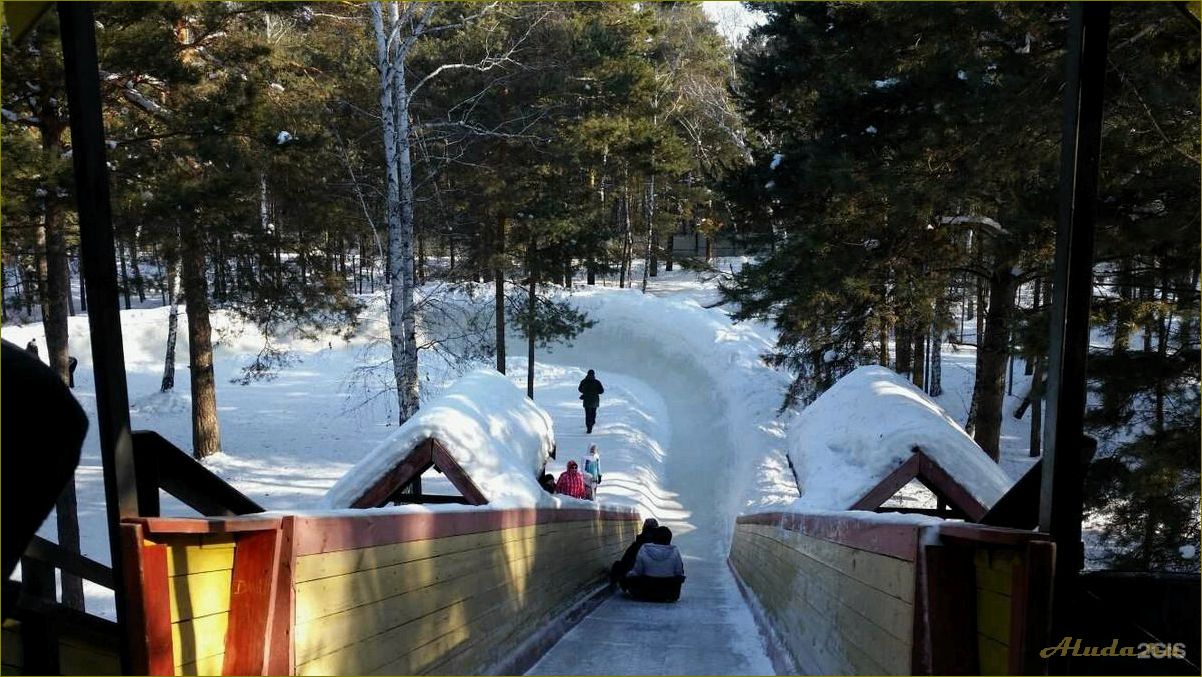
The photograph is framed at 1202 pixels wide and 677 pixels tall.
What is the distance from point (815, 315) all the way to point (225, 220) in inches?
375

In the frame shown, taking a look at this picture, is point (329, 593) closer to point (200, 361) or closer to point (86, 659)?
point (86, 659)

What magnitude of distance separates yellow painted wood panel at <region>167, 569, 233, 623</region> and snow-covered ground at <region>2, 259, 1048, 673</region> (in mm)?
3759

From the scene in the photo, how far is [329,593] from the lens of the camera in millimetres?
3580

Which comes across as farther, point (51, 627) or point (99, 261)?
point (51, 627)

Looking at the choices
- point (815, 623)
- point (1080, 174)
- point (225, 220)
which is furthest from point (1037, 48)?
point (225, 220)

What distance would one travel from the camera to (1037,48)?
9922mm

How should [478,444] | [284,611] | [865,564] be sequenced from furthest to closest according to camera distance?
[478,444] → [865,564] → [284,611]

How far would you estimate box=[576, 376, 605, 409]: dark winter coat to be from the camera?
2198cm

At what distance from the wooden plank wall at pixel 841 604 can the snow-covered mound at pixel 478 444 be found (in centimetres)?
208

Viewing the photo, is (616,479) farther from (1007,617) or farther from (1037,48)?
(1007,617)

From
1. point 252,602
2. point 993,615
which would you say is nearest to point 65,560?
point 252,602

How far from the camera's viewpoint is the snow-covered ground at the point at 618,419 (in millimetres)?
14219

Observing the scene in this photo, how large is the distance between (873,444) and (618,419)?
58.4ft

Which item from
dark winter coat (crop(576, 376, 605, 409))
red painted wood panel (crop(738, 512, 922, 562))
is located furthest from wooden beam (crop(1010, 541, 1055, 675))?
dark winter coat (crop(576, 376, 605, 409))
